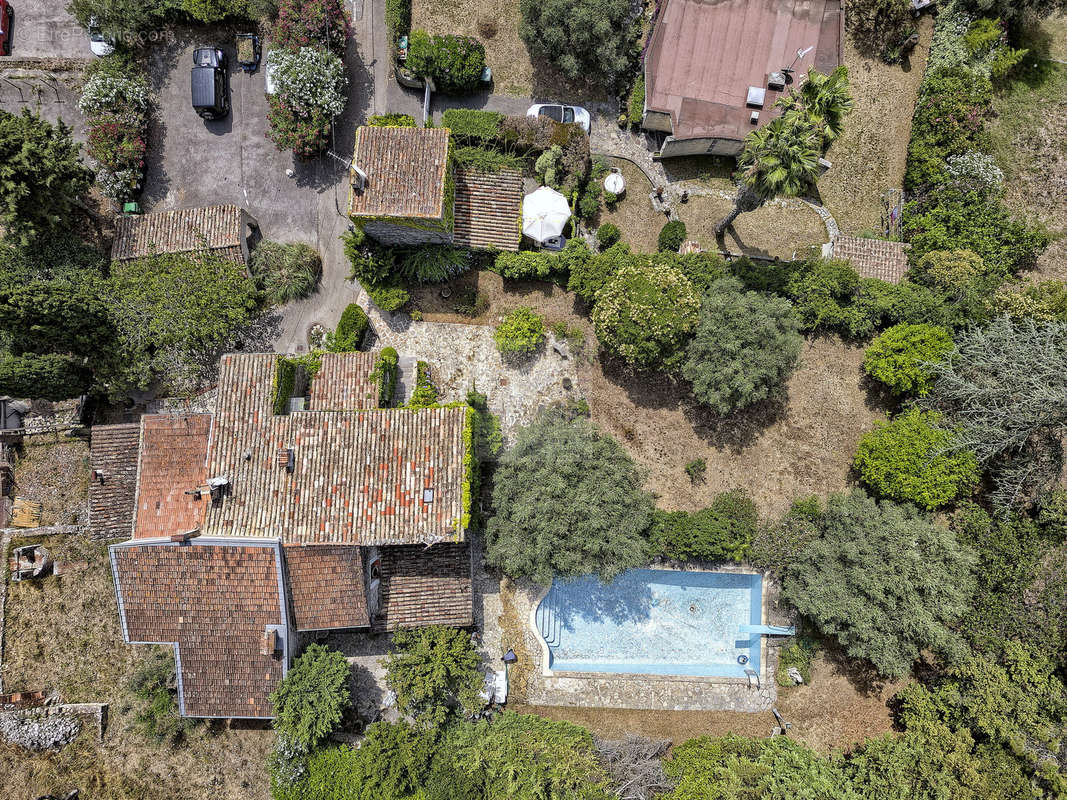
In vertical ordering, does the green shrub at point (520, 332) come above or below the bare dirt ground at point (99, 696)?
above

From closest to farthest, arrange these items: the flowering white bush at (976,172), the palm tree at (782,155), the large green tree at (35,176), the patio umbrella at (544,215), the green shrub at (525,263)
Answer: the palm tree at (782,155) < the large green tree at (35,176) < the flowering white bush at (976,172) < the patio umbrella at (544,215) < the green shrub at (525,263)

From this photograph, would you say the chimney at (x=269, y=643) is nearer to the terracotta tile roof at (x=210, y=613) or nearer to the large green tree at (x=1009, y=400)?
the terracotta tile roof at (x=210, y=613)

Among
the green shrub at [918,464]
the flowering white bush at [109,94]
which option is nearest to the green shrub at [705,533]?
the green shrub at [918,464]

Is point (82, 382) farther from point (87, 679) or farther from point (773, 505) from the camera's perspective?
point (773, 505)

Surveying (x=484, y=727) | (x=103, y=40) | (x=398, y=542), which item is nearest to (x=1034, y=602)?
(x=484, y=727)

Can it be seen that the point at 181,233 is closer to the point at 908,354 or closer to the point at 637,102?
the point at 637,102

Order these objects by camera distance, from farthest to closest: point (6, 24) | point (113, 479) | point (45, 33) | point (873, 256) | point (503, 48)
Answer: point (503, 48) → point (45, 33) → point (6, 24) → point (873, 256) → point (113, 479)

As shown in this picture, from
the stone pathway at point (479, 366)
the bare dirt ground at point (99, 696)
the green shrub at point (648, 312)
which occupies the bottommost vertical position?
the bare dirt ground at point (99, 696)

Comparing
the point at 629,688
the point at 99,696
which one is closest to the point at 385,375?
the point at 629,688
